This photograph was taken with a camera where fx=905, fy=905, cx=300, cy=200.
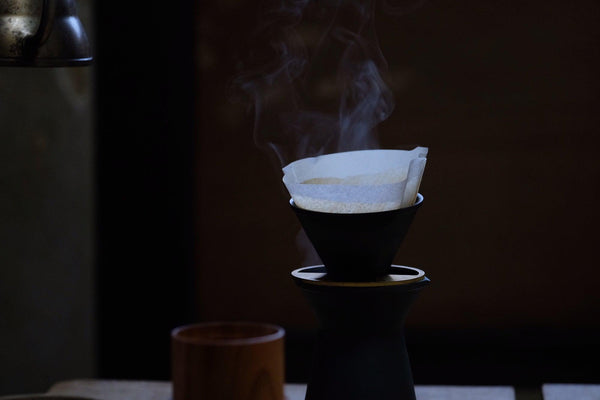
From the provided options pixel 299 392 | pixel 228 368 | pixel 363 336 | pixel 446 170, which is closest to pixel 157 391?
pixel 299 392

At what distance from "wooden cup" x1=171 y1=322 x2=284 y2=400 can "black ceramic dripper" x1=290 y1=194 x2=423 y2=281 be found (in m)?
0.14

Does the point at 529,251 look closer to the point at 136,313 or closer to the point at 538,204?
the point at 538,204

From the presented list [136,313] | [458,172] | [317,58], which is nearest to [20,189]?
[136,313]

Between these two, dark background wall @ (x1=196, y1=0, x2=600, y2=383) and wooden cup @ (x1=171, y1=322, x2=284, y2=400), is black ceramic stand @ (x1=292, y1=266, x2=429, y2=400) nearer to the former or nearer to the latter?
wooden cup @ (x1=171, y1=322, x2=284, y2=400)

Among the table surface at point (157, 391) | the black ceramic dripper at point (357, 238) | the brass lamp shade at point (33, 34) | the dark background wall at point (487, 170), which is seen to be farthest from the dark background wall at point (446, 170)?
the black ceramic dripper at point (357, 238)

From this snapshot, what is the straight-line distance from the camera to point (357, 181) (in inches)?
40.3

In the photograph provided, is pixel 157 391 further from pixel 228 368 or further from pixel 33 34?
pixel 33 34

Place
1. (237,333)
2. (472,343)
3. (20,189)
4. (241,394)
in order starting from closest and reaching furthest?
1. (241,394)
2. (237,333)
3. (20,189)
4. (472,343)

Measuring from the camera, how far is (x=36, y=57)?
1070 millimetres

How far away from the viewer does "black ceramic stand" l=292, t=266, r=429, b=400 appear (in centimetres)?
97

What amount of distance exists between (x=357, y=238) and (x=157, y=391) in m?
0.55

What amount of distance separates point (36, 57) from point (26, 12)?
0.05 metres

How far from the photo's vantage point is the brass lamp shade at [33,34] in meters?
1.06

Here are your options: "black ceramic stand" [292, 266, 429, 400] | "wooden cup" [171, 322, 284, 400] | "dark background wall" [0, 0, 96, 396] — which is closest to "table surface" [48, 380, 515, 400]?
"wooden cup" [171, 322, 284, 400]
